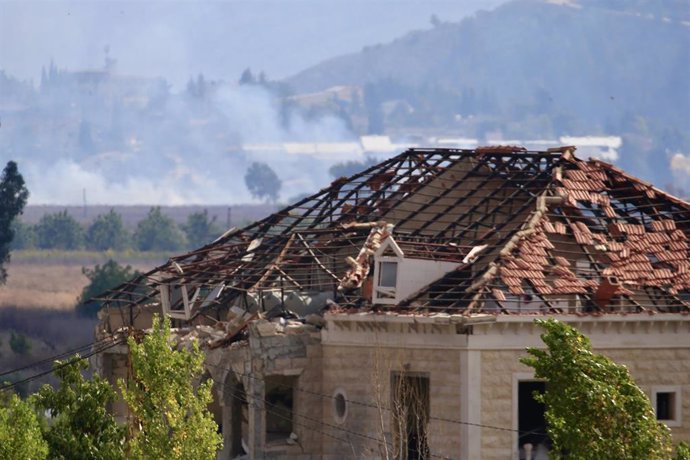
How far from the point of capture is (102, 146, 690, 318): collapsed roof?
215 feet

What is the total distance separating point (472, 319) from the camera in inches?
2425

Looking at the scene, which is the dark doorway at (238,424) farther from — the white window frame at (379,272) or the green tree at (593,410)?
the green tree at (593,410)

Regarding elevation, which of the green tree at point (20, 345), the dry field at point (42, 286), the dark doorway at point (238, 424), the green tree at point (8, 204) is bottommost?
the dark doorway at point (238, 424)

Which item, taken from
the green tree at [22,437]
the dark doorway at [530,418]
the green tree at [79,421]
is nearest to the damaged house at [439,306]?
the dark doorway at [530,418]

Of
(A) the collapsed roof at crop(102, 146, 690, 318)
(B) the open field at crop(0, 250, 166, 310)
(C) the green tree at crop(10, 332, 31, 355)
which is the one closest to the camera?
(A) the collapsed roof at crop(102, 146, 690, 318)

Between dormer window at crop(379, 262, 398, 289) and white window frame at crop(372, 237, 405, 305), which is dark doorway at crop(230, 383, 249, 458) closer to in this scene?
white window frame at crop(372, 237, 405, 305)

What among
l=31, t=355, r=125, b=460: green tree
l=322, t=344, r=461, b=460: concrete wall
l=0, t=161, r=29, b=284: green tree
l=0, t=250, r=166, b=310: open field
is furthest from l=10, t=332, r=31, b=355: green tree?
l=31, t=355, r=125, b=460: green tree

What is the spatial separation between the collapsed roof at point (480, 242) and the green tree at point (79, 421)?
1151cm

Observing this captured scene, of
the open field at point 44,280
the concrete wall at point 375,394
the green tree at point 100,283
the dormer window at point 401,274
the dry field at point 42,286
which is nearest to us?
the concrete wall at point 375,394

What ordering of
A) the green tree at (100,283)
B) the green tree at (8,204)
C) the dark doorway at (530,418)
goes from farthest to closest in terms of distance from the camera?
the green tree at (8,204) < the green tree at (100,283) < the dark doorway at (530,418)

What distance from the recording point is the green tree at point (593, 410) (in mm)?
46594

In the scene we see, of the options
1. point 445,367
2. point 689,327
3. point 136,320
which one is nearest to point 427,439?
point 445,367

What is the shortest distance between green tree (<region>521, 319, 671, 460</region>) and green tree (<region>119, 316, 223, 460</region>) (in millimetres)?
8574

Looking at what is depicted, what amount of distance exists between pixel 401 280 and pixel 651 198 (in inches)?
416
